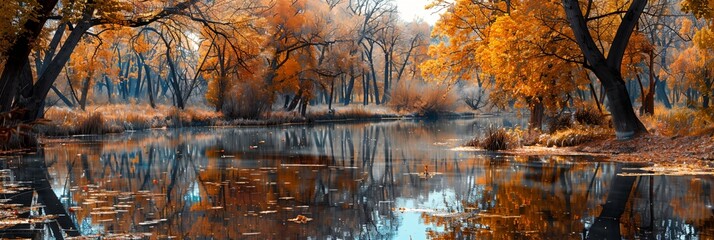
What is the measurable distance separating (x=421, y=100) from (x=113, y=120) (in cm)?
3023

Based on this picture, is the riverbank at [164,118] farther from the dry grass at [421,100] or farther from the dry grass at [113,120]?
the dry grass at [421,100]

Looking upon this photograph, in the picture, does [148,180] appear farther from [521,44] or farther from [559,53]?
[559,53]

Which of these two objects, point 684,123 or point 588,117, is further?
point 588,117

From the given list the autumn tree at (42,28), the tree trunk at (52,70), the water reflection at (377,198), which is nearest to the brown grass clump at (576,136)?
the water reflection at (377,198)

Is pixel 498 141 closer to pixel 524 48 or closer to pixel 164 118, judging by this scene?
pixel 524 48

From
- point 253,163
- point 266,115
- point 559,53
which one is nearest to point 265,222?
point 253,163

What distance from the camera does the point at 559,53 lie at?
866 inches

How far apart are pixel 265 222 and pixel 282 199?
1946mm

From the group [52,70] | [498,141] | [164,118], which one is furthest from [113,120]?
[498,141]

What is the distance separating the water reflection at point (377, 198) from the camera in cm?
824

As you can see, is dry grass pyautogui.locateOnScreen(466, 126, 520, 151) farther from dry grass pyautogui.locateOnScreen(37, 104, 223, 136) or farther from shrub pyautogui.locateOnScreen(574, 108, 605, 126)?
dry grass pyautogui.locateOnScreen(37, 104, 223, 136)

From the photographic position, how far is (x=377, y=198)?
35.8 ft

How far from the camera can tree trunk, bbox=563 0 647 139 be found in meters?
19.8

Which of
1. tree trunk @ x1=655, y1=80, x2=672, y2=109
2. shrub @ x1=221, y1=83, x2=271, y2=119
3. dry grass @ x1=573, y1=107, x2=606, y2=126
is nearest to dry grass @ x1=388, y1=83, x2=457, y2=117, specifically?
tree trunk @ x1=655, y1=80, x2=672, y2=109
